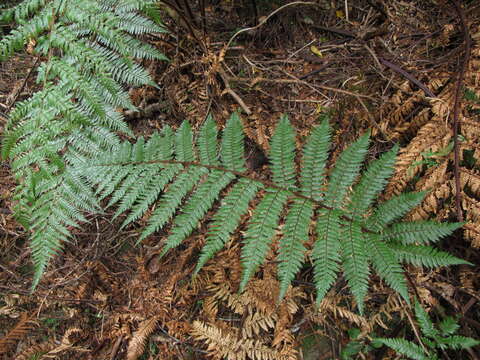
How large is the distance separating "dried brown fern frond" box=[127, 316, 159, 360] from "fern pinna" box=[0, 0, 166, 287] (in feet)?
2.85

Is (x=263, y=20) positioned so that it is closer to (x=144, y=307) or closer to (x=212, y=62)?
(x=212, y=62)

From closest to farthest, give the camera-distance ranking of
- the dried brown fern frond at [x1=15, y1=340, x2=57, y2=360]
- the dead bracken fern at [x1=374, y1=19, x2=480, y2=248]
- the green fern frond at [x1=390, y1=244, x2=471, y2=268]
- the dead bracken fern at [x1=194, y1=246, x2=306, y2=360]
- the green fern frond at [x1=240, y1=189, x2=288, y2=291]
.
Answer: the green fern frond at [x1=390, y1=244, x2=471, y2=268]
the green fern frond at [x1=240, y1=189, x2=288, y2=291]
the dead bracken fern at [x1=374, y1=19, x2=480, y2=248]
the dead bracken fern at [x1=194, y1=246, x2=306, y2=360]
the dried brown fern frond at [x1=15, y1=340, x2=57, y2=360]

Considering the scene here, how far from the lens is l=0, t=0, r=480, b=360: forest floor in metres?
2.17

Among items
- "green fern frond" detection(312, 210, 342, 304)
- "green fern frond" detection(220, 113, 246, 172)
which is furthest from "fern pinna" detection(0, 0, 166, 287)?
"green fern frond" detection(312, 210, 342, 304)

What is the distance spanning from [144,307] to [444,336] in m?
2.12

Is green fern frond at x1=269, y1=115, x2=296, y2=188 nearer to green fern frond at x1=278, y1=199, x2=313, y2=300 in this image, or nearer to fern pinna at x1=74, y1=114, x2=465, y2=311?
fern pinna at x1=74, y1=114, x2=465, y2=311

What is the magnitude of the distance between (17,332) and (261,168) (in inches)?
92.8

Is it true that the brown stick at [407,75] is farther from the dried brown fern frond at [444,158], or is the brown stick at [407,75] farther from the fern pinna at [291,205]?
the fern pinna at [291,205]

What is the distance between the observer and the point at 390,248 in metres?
1.73

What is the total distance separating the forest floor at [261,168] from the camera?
217 centimetres

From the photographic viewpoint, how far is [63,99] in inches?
81.1

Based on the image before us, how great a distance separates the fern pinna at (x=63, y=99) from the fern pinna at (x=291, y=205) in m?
0.19

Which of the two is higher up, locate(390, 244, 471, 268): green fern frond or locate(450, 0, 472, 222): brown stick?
locate(450, 0, 472, 222): brown stick

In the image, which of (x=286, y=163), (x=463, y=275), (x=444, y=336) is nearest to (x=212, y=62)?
(x=286, y=163)
